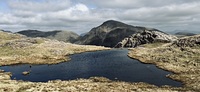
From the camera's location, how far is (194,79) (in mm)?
71312

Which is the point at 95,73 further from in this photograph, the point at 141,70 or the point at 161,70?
the point at 161,70

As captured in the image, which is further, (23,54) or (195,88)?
(23,54)

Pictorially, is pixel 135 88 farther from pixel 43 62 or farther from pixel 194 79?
pixel 43 62

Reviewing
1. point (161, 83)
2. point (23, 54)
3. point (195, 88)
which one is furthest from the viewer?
point (23, 54)

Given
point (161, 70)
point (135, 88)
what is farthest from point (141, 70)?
point (135, 88)

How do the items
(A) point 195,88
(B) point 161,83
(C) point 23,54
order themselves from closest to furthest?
1. (A) point 195,88
2. (B) point 161,83
3. (C) point 23,54

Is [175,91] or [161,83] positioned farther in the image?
[161,83]

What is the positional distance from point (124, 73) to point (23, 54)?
7984 centimetres

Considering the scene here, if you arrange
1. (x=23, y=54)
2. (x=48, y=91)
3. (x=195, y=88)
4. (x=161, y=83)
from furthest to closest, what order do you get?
1. (x=23, y=54)
2. (x=161, y=83)
3. (x=195, y=88)
4. (x=48, y=91)

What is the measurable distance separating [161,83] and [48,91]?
115 ft

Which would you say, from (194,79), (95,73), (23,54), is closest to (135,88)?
(194,79)

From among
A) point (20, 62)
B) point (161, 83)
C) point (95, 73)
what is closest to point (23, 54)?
point (20, 62)

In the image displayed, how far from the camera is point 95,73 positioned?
292 feet

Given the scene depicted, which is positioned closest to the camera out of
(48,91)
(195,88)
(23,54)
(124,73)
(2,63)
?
(48,91)
